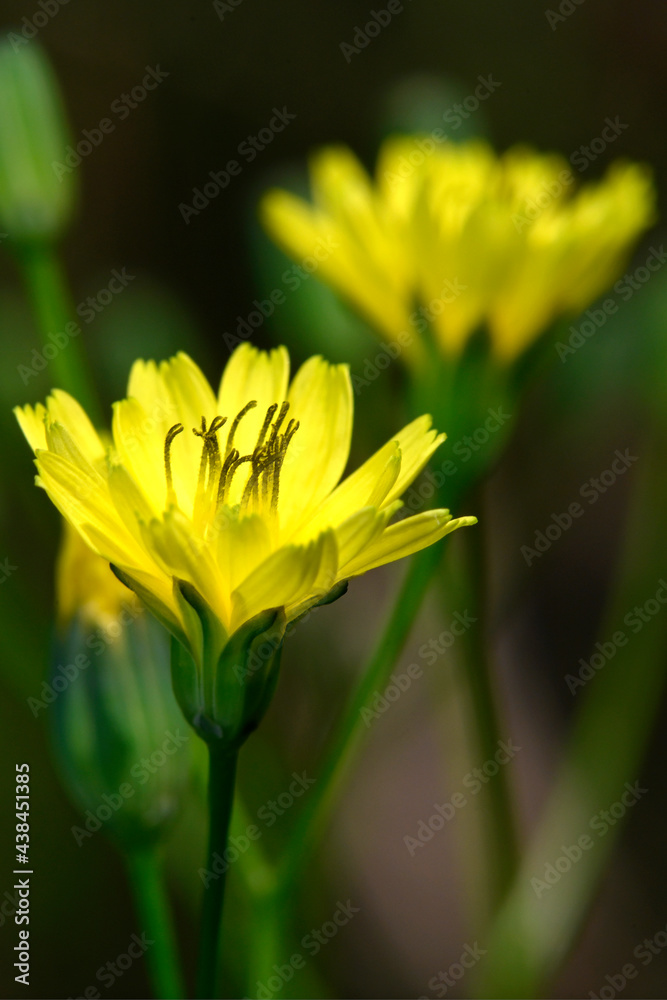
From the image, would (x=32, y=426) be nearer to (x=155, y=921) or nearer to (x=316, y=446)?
(x=316, y=446)

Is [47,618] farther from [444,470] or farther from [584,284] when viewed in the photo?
[584,284]

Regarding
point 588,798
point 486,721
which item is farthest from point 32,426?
point 588,798

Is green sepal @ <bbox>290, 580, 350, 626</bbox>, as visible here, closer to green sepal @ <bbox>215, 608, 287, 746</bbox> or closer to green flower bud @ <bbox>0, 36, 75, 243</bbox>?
green sepal @ <bbox>215, 608, 287, 746</bbox>

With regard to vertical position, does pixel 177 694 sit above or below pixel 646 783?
above

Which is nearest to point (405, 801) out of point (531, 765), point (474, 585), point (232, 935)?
point (531, 765)

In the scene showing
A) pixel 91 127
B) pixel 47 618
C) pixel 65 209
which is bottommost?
pixel 47 618

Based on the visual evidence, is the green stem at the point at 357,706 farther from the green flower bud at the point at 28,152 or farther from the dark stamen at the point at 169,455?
the green flower bud at the point at 28,152
